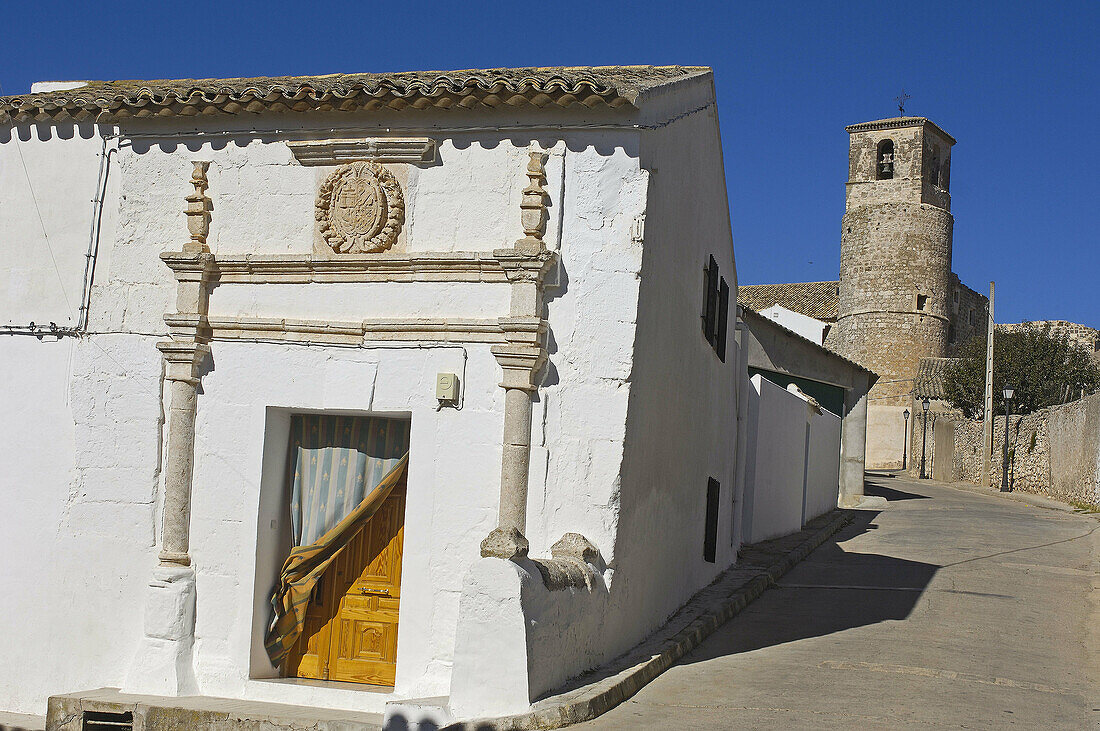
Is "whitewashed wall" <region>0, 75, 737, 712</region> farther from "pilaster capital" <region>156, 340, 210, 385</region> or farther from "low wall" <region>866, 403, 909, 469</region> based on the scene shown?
"low wall" <region>866, 403, 909, 469</region>

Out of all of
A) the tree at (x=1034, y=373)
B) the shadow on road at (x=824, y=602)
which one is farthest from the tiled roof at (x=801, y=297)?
the shadow on road at (x=824, y=602)

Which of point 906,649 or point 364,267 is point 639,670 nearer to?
point 906,649

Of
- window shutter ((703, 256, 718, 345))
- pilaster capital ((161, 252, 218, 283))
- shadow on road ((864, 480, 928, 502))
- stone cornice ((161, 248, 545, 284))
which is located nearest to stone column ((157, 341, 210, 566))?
pilaster capital ((161, 252, 218, 283))

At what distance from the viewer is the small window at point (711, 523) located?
1158 centimetres

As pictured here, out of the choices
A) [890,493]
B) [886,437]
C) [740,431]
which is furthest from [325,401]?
[886,437]

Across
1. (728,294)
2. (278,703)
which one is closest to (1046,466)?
(728,294)

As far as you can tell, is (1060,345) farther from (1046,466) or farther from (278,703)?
(278,703)

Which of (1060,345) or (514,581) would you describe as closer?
(514,581)

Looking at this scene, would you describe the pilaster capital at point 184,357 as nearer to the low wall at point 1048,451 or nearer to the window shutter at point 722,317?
the window shutter at point 722,317

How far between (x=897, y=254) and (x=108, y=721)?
1871 inches

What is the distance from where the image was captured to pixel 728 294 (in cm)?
1270

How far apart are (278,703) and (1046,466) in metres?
24.1

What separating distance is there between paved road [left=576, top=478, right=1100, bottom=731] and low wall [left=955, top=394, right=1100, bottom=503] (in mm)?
6972

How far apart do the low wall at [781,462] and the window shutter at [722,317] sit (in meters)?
2.25
